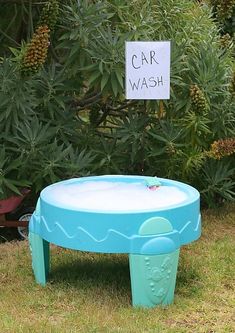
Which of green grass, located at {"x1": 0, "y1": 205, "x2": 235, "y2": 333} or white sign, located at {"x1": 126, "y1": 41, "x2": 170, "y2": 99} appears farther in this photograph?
white sign, located at {"x1": 126, "y1": 41, "x2": 170, "y2": 99}

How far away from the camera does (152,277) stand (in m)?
3.46

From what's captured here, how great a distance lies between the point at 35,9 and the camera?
5266 mm

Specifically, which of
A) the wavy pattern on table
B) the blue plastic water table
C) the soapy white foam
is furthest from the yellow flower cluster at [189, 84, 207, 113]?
the wavy pattern on table

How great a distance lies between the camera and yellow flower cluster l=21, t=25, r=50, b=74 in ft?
14.0

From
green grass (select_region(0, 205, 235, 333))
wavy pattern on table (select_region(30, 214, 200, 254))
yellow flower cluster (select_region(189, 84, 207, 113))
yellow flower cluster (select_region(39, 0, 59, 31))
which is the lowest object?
green grass (select_region(0, 205, 235, 333))

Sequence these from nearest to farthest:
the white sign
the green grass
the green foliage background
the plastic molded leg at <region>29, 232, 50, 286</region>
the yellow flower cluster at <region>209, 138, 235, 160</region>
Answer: the green grass, the plastic molded leg at <region>29, 232, 50, 286</region>, the white sign, the yellow flower cluster at <region>209, 138, 235, 160</region>, the green foliage background

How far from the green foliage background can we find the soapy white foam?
2.66ft

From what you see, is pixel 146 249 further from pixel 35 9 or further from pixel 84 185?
pixel 35 9

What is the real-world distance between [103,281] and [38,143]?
123cm

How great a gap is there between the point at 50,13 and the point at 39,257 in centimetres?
171

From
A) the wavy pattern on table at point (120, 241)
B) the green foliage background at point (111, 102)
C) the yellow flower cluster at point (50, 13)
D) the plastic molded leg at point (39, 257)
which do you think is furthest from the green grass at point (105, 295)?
the yellow flower cluster at point (50, 13)

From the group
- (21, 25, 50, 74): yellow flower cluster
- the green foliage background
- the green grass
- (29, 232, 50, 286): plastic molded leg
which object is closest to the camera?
the green grass

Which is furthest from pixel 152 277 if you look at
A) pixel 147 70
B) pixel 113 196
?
pixel 147 70

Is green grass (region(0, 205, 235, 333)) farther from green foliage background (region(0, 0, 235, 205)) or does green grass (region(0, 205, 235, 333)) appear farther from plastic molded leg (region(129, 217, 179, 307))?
green foliage background (region(0, 0, 235, 205))
